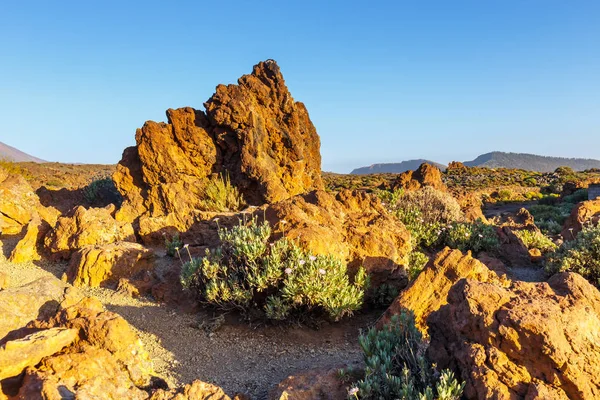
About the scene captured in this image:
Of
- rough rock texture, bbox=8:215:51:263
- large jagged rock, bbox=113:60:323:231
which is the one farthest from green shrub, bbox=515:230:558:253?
rough rock texture, bbox=8:215:51:263

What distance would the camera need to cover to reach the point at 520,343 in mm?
3445

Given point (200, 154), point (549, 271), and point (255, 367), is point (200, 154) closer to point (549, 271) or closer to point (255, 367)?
point (255, 367)

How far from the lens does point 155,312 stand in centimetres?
634

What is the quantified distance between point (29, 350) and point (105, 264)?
405 cm

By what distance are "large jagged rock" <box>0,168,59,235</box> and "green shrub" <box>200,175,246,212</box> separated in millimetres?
3493

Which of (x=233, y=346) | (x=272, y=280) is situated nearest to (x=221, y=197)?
(x=272, y=280)

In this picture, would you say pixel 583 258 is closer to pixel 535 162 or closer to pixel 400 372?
pixel 400 372

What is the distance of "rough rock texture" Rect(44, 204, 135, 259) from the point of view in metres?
8.26

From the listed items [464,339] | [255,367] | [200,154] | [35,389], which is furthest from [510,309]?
[200,154]

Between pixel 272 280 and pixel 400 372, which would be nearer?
pixel 400 372

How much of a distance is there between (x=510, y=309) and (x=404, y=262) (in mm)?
3893

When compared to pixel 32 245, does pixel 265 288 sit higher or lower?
lower

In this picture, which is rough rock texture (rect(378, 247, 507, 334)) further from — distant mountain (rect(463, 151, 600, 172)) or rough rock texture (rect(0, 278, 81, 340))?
distant mountain (rect(463, 151, 600, 172))

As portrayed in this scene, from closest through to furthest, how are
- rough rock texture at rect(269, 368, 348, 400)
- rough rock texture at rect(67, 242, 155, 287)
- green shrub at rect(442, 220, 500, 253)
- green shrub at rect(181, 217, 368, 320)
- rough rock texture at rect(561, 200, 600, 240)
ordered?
rough rock texture at rect(269, 368, 348, 400)
green shrub at rect(181, 217, 368, 320)
rough rock texture at rect(67, 242, 155, 287)
green shrub at rect(442, 220, 500, 253)
rough rock texture at rect(561, 200, 600, 240)
